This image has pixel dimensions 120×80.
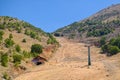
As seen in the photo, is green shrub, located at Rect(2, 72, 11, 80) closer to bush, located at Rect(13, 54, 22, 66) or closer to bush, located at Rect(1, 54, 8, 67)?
bush, located at Rect(1, 54, 8, 67)

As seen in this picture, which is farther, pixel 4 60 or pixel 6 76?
pixel 4 60

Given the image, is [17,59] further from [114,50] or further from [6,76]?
[114,50]

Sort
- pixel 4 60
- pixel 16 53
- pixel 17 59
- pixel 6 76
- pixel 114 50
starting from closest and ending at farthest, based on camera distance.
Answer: pixel 6 76, pixel 4 60, pixel 17 59, pixel 16 53, pixel 114 50

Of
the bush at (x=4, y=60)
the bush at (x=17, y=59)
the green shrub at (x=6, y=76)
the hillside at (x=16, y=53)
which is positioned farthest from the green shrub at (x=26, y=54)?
the green shrub at (x=6, y=76)

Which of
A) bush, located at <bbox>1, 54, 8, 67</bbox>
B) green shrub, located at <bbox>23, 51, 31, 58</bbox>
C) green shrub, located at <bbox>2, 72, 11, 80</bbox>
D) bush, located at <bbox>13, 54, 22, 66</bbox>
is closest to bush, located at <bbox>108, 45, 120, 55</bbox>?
green shrub, located at <bbox>23, 51, 31, 58</bbox>

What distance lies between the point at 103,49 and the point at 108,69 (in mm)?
41201

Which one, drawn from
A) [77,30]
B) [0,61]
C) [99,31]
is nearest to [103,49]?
[0,61]

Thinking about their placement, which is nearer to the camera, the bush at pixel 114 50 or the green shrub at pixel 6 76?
the green shrub at pixel 6 76

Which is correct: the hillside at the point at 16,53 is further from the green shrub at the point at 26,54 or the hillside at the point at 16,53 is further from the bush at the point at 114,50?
the bush at the point at 114,50

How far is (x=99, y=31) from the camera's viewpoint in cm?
16288

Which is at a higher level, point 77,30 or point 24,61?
point 77,30

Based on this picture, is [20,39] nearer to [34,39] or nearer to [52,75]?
[34,39]

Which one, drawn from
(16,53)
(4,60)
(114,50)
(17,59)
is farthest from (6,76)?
(114,50)

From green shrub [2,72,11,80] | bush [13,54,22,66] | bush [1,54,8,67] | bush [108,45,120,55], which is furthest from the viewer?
bush [108,45,120,55]
